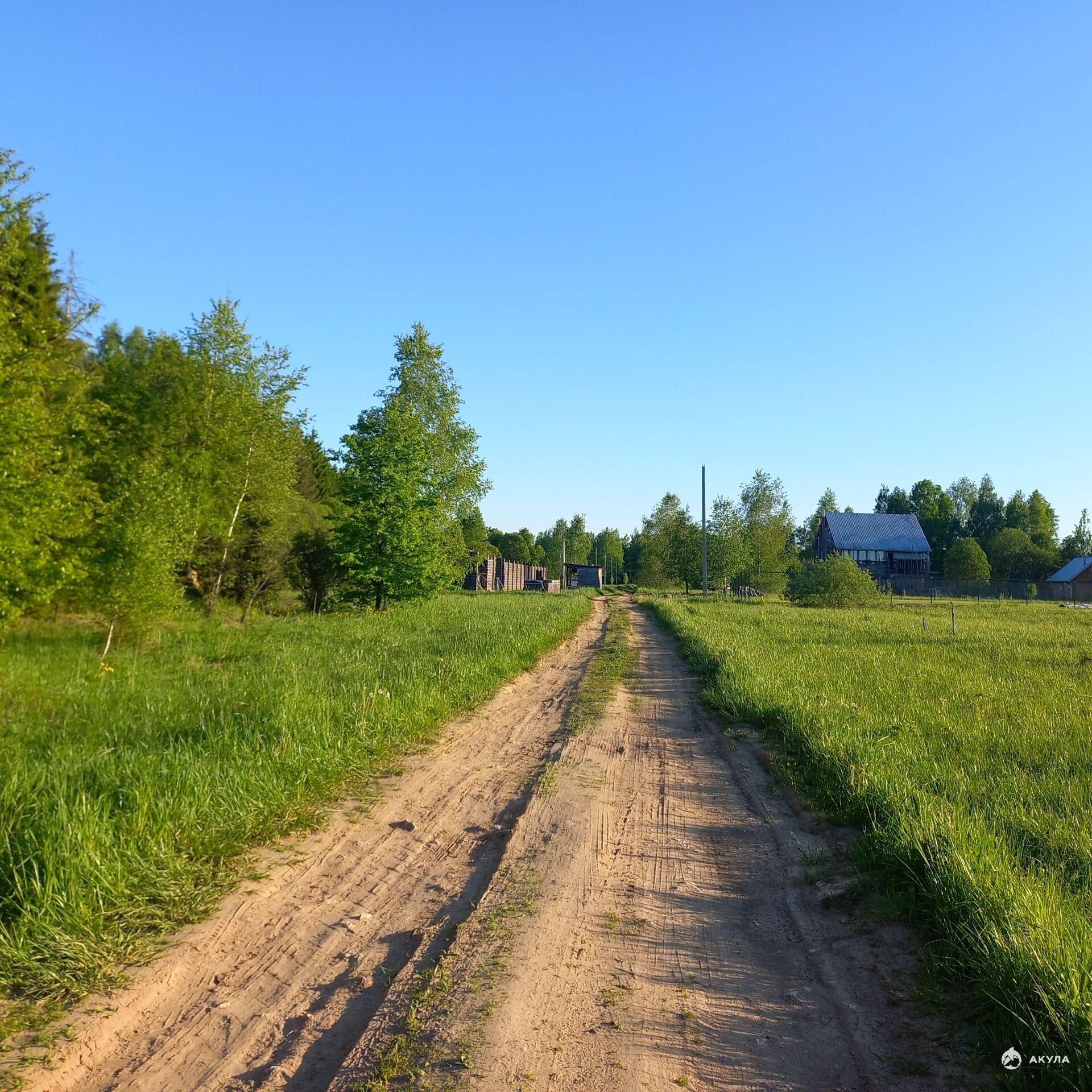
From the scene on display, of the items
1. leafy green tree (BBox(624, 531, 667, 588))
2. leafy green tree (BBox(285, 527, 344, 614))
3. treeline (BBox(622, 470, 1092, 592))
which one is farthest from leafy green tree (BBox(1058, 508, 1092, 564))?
leafy green tree (BBox(285, 527, 344, 614))

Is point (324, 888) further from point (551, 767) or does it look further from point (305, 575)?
point (305, 575)

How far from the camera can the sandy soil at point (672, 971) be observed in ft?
9.98

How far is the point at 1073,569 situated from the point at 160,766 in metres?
93.9

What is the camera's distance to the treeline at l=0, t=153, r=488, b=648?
41.5ft

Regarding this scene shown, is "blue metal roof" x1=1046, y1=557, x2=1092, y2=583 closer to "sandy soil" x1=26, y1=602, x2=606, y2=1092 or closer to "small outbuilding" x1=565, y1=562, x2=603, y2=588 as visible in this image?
"small outbuilding" x1=565, y1=562, x2=603, y2=588

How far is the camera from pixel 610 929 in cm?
424

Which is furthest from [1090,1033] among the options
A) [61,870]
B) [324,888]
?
[61,870]

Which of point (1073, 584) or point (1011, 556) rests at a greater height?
point (1011, 556)

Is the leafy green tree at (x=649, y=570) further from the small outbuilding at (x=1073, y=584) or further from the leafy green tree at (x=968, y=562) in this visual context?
the small outbuilding at (x=1073, y=584)

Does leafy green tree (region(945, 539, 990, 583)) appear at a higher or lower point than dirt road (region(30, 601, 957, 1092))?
higher

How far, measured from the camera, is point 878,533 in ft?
247

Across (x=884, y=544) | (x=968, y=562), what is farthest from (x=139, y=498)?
(x=968, y=562)

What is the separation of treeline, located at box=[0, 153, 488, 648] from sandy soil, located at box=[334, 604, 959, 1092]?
1100cm
